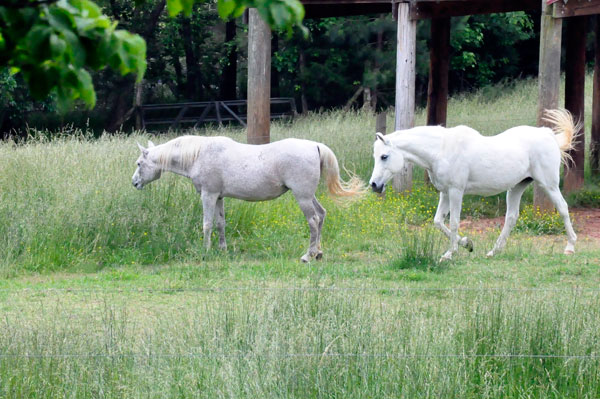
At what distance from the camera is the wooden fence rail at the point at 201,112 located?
28516 mm

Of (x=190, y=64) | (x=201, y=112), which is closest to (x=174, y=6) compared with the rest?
(x=201, y=112)

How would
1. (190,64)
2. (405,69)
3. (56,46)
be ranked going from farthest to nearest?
(190,64) < (405,69) < (56,46)

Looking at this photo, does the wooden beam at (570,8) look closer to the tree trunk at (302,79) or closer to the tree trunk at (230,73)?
the tree trunk at (302,79)

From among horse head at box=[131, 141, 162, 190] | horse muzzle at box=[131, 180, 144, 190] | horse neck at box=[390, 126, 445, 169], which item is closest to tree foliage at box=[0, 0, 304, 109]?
horse neck at box=[390, 126, 445, 169]

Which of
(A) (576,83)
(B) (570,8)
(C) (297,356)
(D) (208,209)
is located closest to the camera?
(C) (297,356)

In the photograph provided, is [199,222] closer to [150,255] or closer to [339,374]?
[150,255]

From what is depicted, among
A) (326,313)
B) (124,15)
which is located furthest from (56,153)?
(124,15)

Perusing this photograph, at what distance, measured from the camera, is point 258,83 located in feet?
44.2

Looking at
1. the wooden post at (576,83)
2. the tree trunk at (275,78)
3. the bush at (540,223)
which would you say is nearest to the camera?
the bush at (540,223)

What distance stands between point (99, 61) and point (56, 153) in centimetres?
1072

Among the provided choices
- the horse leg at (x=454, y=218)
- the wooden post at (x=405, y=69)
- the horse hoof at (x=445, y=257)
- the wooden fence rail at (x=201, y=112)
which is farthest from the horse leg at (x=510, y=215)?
the wooden fence rail at (x=201, y=112)

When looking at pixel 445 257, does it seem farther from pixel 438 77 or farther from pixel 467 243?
pixel 438 77

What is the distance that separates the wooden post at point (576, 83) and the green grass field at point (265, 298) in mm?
1716

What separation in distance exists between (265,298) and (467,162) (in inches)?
185
